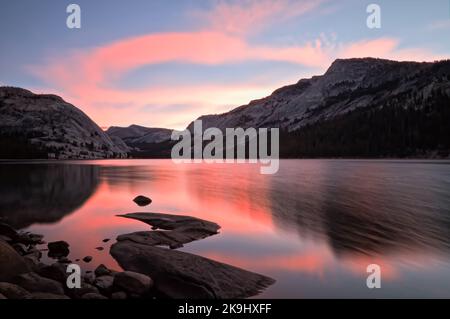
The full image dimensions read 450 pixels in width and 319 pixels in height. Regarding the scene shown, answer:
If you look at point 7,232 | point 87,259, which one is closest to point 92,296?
point 87,259

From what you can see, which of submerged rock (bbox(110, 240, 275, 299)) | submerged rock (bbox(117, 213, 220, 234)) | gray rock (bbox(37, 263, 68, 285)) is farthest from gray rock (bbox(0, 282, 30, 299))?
submerged rock (bbox(117, 213, 220, 234))

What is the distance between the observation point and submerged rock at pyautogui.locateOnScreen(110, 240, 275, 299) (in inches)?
572

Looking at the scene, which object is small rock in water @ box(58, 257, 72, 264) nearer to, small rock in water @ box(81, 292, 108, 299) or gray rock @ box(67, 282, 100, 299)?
gray rock @ box(67, 282, 100, 299)

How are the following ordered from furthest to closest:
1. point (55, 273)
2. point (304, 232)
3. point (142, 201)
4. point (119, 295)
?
point (142, 201), point (304, 232), point (55, 273), point (119, 295)

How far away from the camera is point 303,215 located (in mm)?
35438

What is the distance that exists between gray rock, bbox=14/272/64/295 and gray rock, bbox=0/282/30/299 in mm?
712

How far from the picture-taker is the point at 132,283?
1427 centimetres

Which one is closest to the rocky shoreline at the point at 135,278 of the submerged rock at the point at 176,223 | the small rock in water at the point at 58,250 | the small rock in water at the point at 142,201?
the small rock in water at the point at 58,250

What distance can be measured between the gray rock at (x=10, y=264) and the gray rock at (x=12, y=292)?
1.86 metres

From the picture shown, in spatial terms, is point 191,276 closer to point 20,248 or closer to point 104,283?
point 104,283

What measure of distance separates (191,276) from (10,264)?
8281 millimetres
